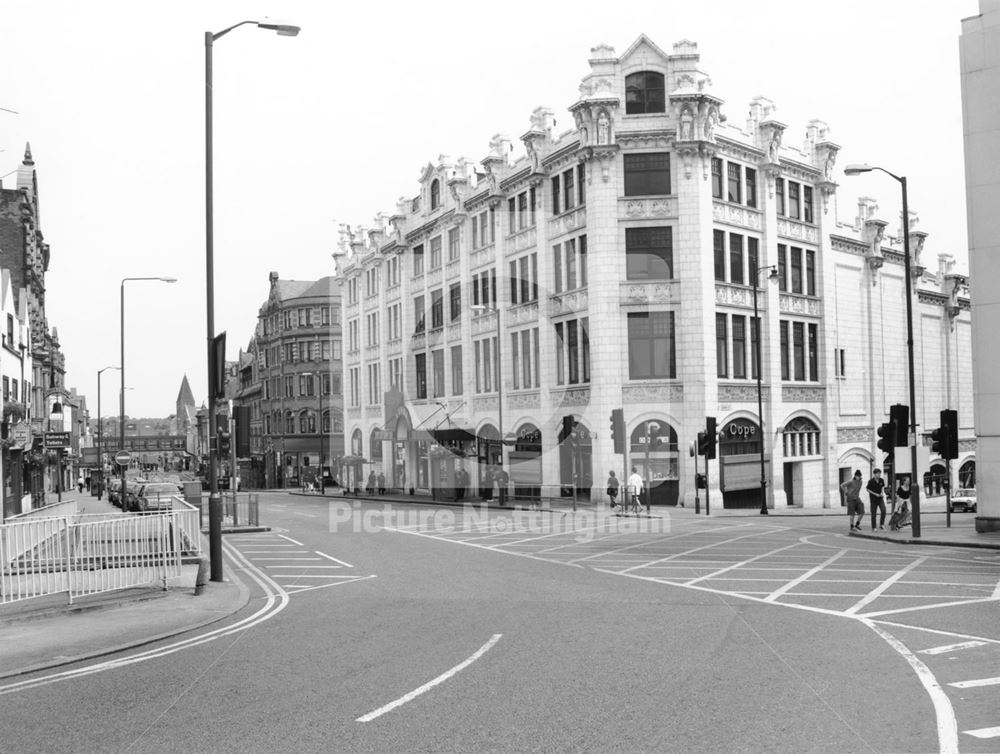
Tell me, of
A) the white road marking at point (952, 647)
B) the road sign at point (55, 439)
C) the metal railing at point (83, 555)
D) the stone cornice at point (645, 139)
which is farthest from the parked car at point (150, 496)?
the white road marking at point (952, 647)

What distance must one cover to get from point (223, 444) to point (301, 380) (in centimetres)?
7300

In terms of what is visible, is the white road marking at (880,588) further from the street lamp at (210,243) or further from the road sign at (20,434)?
the road sign at (20,434)

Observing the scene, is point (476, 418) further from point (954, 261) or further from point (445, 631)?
point (445, 631)

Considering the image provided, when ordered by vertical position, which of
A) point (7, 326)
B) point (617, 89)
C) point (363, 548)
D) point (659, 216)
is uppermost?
point (617, 89)

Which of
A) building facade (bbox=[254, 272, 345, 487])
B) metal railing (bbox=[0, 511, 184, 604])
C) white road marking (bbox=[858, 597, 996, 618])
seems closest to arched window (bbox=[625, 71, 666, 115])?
metal railing (bbox=[0, 511, 184, 604])

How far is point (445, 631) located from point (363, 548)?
1229 centimetres

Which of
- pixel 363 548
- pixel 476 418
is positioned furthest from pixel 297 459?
pixel 363 548

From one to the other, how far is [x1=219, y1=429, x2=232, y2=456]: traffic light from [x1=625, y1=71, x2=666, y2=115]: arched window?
96.8ft

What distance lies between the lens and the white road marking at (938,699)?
7.08m

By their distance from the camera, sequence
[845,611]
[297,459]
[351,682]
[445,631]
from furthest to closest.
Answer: [297,459], [845,611], [445,631], [351,682]

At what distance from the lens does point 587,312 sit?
4350 centimetres

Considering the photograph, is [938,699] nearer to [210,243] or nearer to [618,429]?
[210,243]

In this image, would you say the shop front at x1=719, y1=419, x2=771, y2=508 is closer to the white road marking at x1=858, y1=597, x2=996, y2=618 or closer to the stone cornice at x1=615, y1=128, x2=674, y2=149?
the stone cornice at x1=615, y1=128, x2=674, y2=149

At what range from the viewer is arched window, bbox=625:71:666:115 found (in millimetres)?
43000
